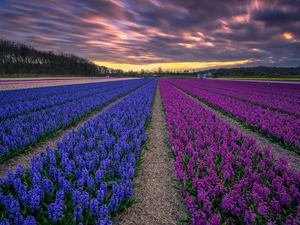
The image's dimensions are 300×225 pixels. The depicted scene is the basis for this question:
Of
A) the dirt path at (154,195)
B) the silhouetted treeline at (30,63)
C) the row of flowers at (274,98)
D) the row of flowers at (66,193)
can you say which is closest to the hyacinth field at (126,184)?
the row of flowers at (66,193)

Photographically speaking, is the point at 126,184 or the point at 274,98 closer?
the point at 126,184

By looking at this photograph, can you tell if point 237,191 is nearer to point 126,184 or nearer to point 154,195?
point 154,195

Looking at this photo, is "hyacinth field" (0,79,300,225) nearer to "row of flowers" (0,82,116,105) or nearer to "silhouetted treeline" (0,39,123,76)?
"row of flowers" (0,82,116,105)

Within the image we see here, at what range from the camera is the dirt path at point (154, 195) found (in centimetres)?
359

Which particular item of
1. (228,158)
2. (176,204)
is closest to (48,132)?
(176,204)

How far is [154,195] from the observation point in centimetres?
433

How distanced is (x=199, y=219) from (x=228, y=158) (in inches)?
105

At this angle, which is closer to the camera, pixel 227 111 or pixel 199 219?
pixel 199 219

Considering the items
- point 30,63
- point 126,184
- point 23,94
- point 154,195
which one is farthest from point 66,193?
point 30,63

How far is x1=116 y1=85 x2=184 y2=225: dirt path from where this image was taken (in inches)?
141

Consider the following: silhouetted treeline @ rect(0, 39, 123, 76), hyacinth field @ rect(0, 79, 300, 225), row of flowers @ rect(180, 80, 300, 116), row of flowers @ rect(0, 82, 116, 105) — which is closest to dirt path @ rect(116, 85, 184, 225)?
hyacinth field @ rect(0, 79, 300, 225)

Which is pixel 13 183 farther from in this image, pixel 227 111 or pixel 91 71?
pixel 91 71

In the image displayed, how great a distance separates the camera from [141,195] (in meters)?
4.31

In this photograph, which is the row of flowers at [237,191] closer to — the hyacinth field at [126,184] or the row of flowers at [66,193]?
the hyacinth field at [126,184]
